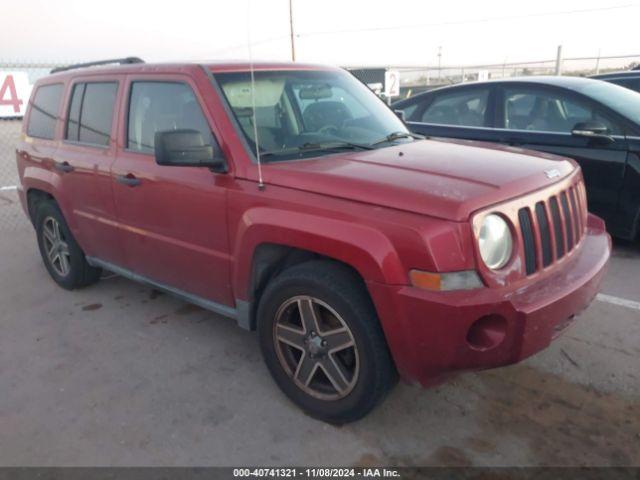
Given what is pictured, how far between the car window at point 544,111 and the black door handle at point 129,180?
155 inches

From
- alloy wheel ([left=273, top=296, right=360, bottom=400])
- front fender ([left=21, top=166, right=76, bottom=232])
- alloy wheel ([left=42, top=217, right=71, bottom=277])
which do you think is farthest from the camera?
alloy wheel ([left=42, top=217, right=71, bottom=277])

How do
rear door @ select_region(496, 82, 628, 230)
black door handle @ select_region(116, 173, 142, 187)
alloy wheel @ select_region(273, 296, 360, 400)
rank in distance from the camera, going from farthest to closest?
rear door @ select_region(496, 82, 628, 230)
black door handle @ select_region(116, 173, 142, 187)
alloy wheel @ select_region(273, 296, 360, 400)

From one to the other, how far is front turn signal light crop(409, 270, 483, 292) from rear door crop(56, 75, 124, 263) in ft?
8.30

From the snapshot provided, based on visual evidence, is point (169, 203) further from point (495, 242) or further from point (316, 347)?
point (495, 242)

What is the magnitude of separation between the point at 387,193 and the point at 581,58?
18983 mm

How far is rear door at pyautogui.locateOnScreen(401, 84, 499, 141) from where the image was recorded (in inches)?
235

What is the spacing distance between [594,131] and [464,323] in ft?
12.0

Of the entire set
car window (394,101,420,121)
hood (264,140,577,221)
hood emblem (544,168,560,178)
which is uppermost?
hood (264,140,577,221)

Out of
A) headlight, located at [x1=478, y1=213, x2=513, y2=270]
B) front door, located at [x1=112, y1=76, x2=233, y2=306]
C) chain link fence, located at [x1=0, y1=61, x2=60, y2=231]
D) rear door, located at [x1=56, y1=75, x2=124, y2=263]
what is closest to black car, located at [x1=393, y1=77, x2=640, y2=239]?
headlight, located at [x1=478, y1=213, x2=513, y2=270]

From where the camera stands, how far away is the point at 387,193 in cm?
253

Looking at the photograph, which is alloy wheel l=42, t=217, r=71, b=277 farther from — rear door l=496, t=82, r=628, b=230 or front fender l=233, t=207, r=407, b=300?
rear door l=496, t=82, r=628, b=230

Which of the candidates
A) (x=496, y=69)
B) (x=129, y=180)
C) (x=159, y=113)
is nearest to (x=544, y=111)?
(x=159, y=113)

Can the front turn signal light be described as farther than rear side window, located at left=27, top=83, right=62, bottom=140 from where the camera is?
No

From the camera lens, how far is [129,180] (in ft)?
12.2
